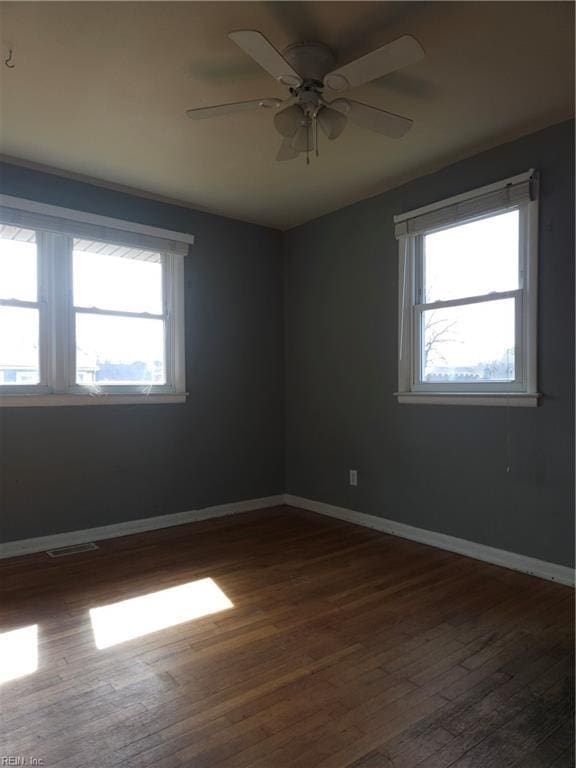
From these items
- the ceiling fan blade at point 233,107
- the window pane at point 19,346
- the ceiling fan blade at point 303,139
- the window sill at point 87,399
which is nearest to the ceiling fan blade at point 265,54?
the ceiling fan blade at point 233,107

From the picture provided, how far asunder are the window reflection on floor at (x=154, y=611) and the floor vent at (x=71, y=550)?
94 cm

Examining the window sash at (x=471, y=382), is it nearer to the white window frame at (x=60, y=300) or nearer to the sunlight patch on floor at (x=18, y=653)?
the white window frame at (x=60, y=300)

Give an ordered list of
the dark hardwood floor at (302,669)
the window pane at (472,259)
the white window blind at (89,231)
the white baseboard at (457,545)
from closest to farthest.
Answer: the dark hardwood floor at (302,669)
the white baseboard at (457,545)
the window pane at (472,259)
the white window blind at (89,231)

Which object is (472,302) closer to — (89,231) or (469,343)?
(469,343)

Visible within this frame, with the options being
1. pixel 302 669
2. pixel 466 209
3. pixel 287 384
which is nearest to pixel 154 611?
pixel 302 669

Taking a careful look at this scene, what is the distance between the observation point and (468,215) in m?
3.17

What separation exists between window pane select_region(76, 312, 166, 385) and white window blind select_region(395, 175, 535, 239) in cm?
209

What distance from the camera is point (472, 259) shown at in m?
3.22

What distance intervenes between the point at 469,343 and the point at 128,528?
2856mm

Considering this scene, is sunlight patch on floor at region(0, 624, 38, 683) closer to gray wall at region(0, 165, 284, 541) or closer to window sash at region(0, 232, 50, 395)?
gray wall at region(0, 165, 284, 541)

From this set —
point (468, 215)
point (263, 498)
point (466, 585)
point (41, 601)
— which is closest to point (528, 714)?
point (466, 585)

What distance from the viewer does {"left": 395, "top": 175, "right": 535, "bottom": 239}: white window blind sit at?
2.88 metres

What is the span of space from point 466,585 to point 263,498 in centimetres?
218

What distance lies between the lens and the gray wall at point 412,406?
276cm
